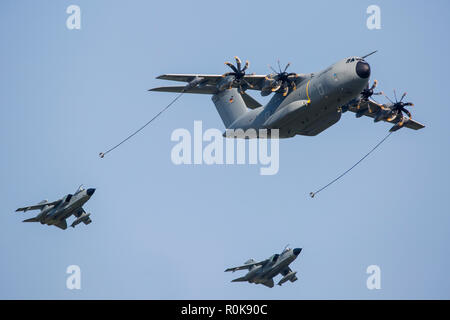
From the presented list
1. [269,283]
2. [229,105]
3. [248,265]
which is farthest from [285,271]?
[229,105]

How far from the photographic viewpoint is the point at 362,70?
3612cm

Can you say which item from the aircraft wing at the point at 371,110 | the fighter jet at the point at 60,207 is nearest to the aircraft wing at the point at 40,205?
the fighter jet at the point at 60,207

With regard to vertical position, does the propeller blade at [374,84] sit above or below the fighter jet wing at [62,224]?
above

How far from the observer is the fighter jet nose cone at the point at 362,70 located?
36094mm

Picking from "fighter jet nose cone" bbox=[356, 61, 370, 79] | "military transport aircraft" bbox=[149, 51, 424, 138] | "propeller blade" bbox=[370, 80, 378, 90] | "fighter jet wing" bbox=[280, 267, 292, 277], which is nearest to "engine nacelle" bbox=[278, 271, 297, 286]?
"fighter jet wing" bbox=[280, 267, 292, 277]

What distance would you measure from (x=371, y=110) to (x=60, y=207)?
16042mm

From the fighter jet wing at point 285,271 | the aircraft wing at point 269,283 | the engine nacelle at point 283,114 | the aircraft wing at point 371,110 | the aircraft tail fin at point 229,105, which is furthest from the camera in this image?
the fighter jet wing at point 285,271

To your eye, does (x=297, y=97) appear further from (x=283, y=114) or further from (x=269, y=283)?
(x=269, y=283)

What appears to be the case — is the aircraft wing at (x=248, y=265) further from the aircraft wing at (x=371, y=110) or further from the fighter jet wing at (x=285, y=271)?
the aircraft wing at (x=371, y=110)

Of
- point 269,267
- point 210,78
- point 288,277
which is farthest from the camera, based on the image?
point 288,277
